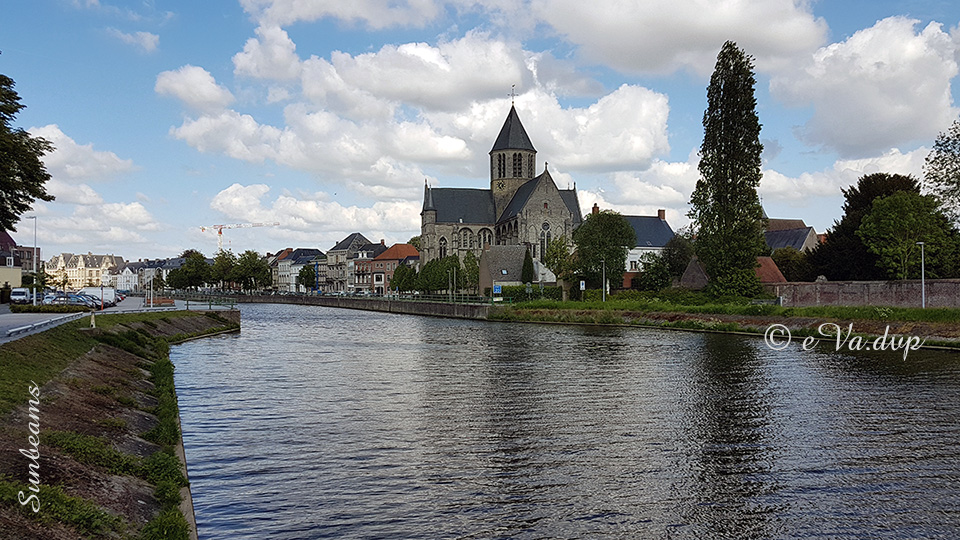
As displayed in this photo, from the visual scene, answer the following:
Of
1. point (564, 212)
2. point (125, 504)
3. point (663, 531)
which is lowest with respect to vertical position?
point (663, 531)

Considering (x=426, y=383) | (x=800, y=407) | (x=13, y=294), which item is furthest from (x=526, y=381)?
(x=13, y=294)

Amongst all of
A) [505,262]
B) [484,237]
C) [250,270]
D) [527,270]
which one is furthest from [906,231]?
[250,270]

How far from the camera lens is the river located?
1145cm

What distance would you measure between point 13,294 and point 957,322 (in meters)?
68.5

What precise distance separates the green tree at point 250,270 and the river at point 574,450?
147164 mm

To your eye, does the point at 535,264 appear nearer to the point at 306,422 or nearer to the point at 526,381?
the point at 526,381

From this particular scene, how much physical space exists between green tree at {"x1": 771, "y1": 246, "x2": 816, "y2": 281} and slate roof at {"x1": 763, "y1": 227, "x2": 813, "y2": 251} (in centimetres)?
2786

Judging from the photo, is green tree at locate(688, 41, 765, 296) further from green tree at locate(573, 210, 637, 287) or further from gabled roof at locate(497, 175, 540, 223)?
gabled roof at locate(497, 175, 540, 223)

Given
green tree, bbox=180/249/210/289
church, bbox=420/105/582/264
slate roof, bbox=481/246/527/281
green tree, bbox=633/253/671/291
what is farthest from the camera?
green tree, bbox=180/249/210/289

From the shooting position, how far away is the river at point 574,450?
11.5 m

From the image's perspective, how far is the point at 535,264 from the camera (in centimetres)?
12069
